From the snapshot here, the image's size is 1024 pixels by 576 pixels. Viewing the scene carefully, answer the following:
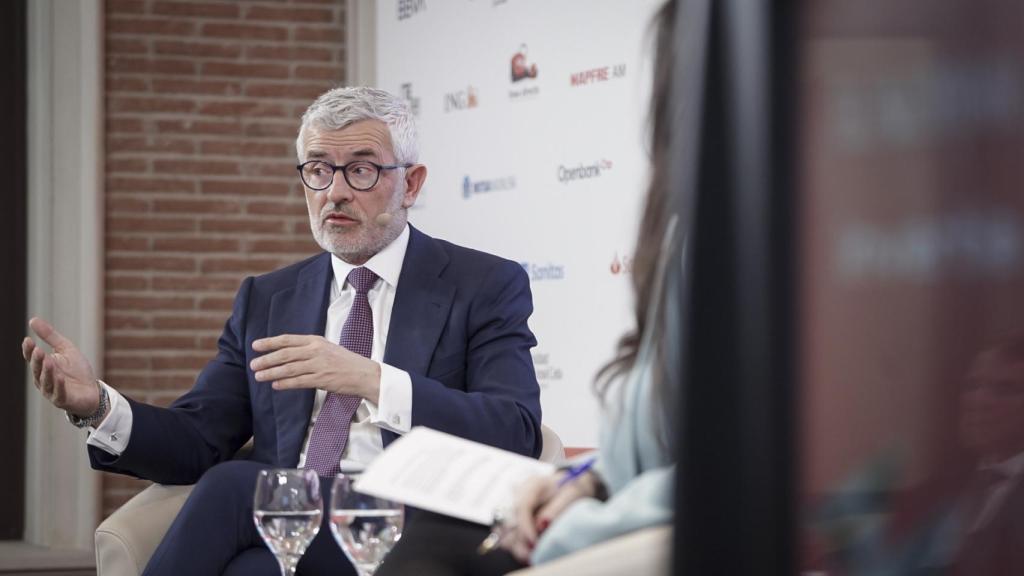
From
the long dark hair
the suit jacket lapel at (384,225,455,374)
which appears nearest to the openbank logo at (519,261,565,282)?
the suit jacket lapel at (384,225,455,374)

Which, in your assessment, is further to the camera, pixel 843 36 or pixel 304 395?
pixel 304 395

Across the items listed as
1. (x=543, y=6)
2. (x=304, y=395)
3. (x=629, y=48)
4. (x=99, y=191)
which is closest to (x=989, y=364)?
(x=304, y=395)

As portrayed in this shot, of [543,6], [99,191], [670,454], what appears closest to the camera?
[670,454]

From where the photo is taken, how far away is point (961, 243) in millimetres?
723

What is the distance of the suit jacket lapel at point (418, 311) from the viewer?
2.54 metres

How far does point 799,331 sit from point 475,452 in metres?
0.54

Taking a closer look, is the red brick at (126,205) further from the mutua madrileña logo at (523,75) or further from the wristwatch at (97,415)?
the wristwatch at (97,415)

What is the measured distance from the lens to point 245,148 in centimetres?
539

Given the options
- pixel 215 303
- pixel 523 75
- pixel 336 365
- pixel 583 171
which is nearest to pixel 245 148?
pixel 215 303

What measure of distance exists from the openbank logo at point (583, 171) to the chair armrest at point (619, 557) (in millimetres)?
3052

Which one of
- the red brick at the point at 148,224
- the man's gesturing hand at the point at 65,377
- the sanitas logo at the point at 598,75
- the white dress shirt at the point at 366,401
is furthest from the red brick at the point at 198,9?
the man's gesturing hand at the point at 65,377

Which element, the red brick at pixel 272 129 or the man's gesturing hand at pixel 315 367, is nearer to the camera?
the man's gesturing hand at pixel 315 367

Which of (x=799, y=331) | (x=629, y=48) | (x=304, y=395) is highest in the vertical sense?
(x=629, y=48)

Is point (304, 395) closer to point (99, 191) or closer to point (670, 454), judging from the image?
point (670, 454)
